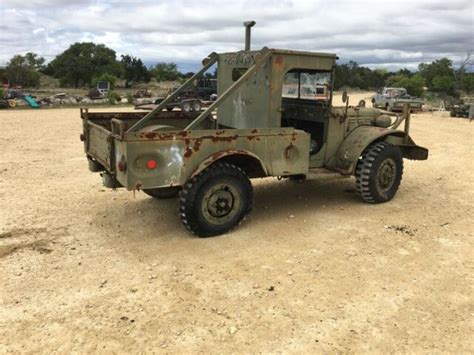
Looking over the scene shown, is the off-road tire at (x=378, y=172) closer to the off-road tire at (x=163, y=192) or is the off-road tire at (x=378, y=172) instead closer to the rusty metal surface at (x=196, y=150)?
the rusty metal surface at (x=196, y=150)

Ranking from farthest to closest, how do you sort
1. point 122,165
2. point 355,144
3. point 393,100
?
point 393,100, point 355,144, point 122,165

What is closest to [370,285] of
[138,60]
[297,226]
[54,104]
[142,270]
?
[297,226]

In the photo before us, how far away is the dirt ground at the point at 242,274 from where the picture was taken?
3547mm

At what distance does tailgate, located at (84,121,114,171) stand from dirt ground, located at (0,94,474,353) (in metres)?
0.89

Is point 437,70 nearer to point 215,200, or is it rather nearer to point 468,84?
point 468,84

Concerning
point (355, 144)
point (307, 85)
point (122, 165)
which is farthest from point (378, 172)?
point (122, 165)

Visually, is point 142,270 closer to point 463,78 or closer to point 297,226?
point 297,226

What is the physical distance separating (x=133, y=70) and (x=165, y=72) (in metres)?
11.5

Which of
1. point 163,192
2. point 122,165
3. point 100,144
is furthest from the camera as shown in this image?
point 163,192

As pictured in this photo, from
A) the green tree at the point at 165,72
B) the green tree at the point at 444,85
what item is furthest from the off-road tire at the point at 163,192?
the green tree at the point at 165,72

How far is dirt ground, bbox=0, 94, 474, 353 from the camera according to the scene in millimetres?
3547

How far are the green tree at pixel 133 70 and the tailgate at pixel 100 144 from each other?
188 ft

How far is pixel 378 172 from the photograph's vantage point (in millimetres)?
6742

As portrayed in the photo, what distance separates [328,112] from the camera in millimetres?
6523
